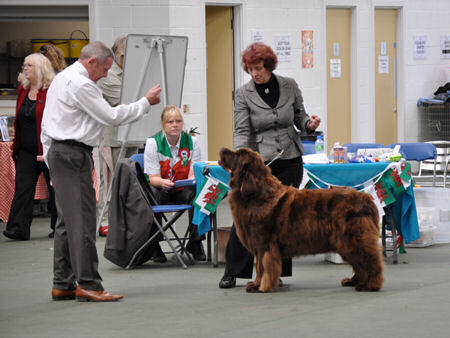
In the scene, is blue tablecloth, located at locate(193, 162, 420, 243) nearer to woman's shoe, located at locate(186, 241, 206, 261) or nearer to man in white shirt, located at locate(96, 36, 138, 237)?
woman's shoe, located at locate(186, 241, 206, 261)

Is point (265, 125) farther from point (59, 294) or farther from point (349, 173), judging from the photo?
point (59, 294)

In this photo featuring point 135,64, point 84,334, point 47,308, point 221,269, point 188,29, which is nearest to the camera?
point 84,334

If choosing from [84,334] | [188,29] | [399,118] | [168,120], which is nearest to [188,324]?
[84,334]

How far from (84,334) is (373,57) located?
10106 millimetres

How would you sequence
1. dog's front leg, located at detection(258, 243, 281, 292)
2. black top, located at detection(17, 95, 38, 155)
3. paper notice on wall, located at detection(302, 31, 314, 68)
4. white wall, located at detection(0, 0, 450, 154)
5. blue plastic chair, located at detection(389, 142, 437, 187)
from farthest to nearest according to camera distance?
paper notice on wall, located at detection(302, 31, 314, 68), white wall, located at detection(0, 0, 450, 154), blue plastic chair, located at detection(389, 142, 437, 187), black top, located at detection(17, 95, 38, 155), dog's front leg, located at detection(258, 243, 281, 292)

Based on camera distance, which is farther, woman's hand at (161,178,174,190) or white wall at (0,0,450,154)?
white wall at (0,0,450,154)

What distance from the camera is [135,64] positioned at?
7953mm

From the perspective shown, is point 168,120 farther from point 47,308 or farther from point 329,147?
point 329,147

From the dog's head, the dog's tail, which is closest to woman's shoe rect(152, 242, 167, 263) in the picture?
the dog's head

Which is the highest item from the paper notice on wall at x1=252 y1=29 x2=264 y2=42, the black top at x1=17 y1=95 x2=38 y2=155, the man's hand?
the paper notice on wall at x1=252 y1=29 x2=264 y2=42

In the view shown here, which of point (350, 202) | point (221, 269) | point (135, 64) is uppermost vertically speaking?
point (135, 64)

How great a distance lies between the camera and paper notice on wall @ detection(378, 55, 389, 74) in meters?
14.1

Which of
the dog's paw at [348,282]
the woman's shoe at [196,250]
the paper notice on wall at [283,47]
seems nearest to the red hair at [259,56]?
the dog's paw at [348,282]

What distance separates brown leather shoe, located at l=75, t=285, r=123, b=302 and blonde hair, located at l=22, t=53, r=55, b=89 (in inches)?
134
